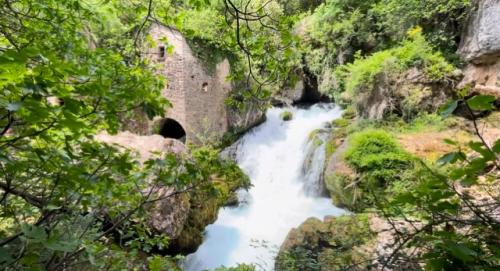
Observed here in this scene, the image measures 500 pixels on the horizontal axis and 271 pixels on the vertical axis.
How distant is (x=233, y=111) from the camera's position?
11.9m

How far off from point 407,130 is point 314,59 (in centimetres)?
542

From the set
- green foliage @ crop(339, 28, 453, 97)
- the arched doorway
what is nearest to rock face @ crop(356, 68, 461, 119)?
green foliage @ crop(339, 28, 453, 97)

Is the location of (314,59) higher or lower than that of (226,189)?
higher

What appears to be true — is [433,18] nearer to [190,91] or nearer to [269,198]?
[269,198]

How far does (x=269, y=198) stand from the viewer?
9.05m

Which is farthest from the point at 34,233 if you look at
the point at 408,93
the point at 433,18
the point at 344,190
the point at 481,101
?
the point at 433,18

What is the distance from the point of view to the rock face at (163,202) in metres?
5.06

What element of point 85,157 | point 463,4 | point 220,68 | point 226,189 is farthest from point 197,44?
point 85,157

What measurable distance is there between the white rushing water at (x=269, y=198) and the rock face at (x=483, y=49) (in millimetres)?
4109

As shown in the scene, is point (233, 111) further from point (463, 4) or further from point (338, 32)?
point (463, 4)

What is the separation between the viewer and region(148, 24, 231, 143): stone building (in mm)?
10500

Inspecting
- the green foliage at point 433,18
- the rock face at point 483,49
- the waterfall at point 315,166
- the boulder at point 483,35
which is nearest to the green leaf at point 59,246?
the waterfall at point 315,166

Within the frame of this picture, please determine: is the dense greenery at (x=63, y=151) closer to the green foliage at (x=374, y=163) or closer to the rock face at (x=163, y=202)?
the rock face at (x=163, y=202)

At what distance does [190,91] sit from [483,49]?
8.05m
